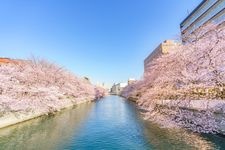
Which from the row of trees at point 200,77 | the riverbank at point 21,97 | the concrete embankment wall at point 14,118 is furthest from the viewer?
the riverbank at point 21,97

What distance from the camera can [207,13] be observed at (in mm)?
43812

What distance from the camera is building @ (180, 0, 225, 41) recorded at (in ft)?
127

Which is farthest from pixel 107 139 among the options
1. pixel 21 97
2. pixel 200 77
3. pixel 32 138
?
pixel 21 97

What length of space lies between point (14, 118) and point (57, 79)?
24772 mm

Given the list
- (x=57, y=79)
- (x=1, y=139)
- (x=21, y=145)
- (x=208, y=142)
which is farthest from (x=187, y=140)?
(x=57, y=79)

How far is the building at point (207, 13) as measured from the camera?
3875cm

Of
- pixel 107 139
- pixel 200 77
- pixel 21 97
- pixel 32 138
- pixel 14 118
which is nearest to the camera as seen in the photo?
pixel 200 77

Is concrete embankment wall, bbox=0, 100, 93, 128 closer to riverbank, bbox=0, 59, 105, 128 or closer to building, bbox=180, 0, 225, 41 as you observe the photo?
riverbank, bbox=0, 59, 105, 128

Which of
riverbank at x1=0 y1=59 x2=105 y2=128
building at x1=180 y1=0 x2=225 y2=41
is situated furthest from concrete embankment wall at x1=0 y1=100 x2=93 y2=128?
building at x1=180 y1=0 x2=225 y2=41

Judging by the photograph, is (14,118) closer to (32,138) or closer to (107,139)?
(32,138)

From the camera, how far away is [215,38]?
13.9 metres

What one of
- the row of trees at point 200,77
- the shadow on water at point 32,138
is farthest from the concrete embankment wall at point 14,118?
the row of trees at point 200,77

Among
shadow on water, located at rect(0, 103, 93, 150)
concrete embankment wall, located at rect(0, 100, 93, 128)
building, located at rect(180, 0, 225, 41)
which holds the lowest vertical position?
shadow on water, located at rect(0, 103, 93, 150)

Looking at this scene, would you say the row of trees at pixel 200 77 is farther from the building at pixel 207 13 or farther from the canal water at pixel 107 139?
the building at pixel 207 13
